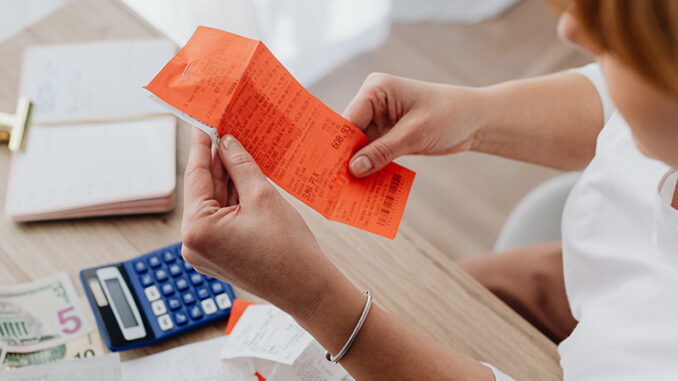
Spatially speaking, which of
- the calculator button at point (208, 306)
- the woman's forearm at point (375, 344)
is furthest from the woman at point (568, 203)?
the calculator button at point (208, 306)

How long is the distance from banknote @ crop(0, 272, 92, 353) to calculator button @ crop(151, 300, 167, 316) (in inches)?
3.2

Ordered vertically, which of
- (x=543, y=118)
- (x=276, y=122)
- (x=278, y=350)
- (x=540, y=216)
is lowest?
(x=540, y=216)

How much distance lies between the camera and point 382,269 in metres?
0.79

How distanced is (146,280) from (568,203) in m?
0.59

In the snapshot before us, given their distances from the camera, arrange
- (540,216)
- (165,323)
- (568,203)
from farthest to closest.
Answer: (540,216) → (568,203) → (165,323)

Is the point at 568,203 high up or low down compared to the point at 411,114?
down

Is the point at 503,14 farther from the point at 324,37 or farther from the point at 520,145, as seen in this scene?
the point at 520,145

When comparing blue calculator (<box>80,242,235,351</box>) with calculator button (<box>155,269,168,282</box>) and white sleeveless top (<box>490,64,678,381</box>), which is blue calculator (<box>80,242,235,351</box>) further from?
white sleeveless top (<box>490,64,678,381</box>)

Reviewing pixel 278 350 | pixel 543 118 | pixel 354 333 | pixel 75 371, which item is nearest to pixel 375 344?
pixel 354 333

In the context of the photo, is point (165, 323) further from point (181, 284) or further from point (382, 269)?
point (382, 269)

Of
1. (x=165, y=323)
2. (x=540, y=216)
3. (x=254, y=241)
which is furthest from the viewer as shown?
(x=540, y=216)

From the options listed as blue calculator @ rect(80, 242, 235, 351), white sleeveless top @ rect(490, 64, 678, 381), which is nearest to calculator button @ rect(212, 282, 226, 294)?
blue calculator @ rect(80, 242, 235, 351)

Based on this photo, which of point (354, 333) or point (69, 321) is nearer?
point (354, 333)

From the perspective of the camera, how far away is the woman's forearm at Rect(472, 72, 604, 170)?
33.9 inches
